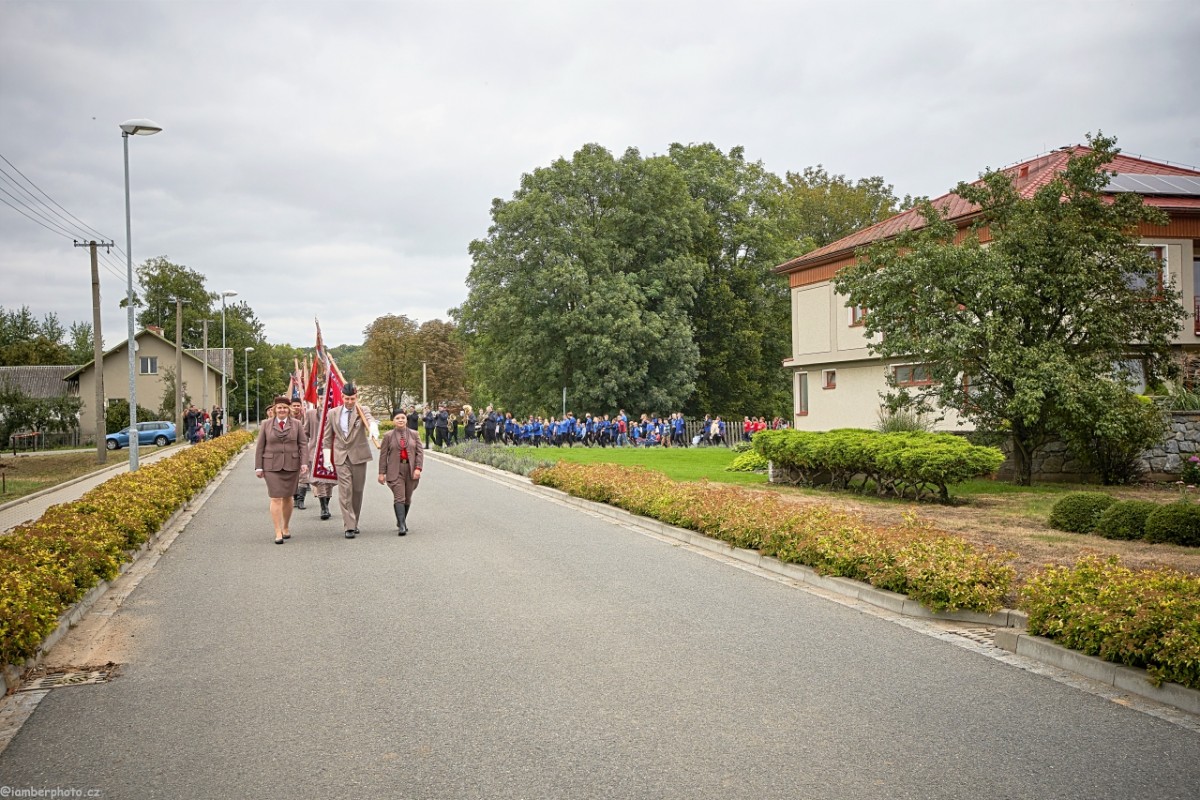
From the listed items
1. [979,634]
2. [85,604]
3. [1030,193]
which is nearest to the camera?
[979,634]

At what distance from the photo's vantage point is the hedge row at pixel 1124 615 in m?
5.60

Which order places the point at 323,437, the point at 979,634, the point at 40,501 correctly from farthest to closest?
the point at 40,501 → the point at 323,437 → the point at 979,634

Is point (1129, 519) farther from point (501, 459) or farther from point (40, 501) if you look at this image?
point (40, 501)

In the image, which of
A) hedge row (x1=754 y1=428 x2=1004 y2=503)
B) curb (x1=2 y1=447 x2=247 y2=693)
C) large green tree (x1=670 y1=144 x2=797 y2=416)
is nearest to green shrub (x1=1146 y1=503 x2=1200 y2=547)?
hedge row (x1=754 y1=428 x2=1004 y2=503)

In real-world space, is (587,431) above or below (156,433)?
above

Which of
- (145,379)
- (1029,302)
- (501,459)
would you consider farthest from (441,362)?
(1029,302)

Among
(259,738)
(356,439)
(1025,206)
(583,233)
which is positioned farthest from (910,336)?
(583,233)

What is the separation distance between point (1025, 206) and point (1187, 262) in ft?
32.7

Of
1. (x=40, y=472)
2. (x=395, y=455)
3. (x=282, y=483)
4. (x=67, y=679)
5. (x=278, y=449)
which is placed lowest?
(x=40, y=472)

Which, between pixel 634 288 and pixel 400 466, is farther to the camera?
pixel 634 288

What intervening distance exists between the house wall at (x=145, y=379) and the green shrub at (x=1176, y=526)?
6883cm

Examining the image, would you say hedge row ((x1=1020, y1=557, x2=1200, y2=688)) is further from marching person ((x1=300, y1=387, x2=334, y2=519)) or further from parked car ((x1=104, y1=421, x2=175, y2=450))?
parked car ((x1=104, y1=421, x2=175, y2=450))

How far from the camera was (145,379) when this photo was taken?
77.1 metres

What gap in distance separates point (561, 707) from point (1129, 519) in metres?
9.66
